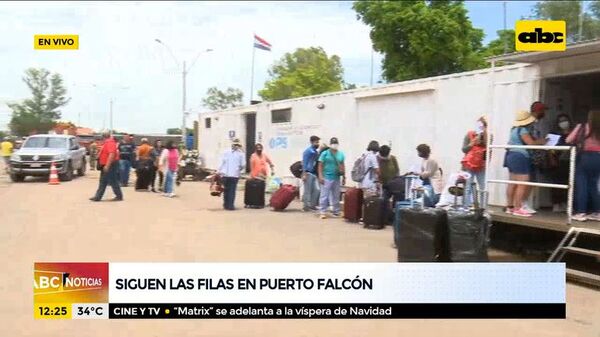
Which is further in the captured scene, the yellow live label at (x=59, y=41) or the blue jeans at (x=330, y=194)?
the blue jeans at (x=330, y=194)

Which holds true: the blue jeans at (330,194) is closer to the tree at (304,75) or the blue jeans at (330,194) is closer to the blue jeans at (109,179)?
the blue jeans at (109,179)

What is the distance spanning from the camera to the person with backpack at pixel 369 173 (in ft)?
37.5

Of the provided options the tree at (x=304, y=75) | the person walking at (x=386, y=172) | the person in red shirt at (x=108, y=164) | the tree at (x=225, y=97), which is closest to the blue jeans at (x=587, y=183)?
the person walking at (x=386, y=172)

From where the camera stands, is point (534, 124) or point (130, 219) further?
point (130, 219)

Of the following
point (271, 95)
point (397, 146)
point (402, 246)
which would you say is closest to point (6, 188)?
point (397, 146)

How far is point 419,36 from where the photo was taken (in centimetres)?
2644

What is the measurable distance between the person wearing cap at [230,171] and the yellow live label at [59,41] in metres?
6.18

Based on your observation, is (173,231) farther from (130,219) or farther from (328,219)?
(328,219)

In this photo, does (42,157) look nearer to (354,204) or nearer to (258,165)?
(258,165)

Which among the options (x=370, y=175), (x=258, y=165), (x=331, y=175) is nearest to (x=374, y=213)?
(x=370, y=175)

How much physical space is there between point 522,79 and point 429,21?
1792 cm

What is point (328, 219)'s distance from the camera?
12.1 metres

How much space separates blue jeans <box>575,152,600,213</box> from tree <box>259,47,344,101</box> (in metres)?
35.6

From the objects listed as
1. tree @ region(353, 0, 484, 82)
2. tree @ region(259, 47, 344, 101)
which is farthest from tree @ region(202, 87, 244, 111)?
tree @ region(353, 0, 484, 82)
